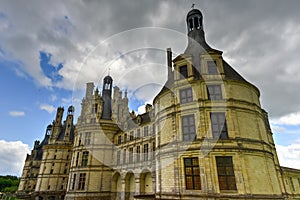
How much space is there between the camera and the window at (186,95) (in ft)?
57.3

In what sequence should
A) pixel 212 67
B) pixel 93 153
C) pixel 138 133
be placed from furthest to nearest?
pixel 93 153 → pixel 138 133 → pixel 212 67

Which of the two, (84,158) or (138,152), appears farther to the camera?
(84,158)

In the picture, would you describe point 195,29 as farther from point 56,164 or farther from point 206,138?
point 56,164

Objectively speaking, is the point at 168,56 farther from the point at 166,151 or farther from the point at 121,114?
the point at 121,114

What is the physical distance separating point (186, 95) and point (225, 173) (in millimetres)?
7020

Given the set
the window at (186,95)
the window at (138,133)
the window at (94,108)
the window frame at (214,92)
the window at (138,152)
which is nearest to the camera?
the window frame at (214,92)

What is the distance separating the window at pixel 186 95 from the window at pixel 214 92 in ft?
5.06

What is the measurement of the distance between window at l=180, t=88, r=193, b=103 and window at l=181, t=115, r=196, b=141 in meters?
1.52

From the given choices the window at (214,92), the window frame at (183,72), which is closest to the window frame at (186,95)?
the window frame at (183,72)

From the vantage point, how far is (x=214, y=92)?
1711 cm

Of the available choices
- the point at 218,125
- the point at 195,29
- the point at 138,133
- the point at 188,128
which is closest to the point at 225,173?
the point at 218,125

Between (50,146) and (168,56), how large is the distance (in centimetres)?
3621

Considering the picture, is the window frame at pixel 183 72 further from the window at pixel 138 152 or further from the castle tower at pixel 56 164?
the castle tower at pixel 56 164

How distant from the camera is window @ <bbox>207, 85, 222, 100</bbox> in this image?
16.9 meters
